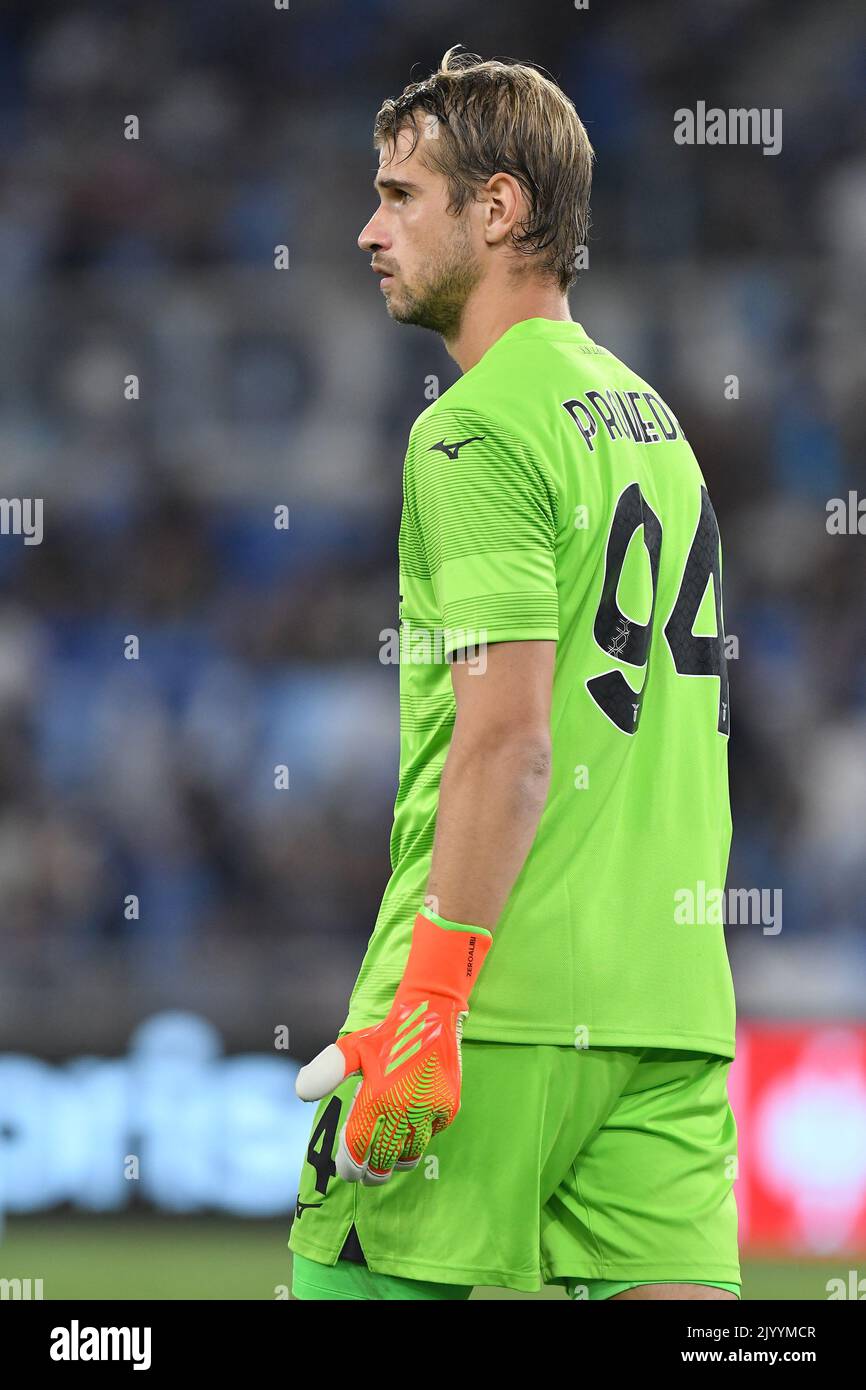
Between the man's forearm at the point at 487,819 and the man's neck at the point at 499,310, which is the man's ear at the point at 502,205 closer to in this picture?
the man's neck at the point at 499,310

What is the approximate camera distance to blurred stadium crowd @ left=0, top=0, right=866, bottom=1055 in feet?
18.6

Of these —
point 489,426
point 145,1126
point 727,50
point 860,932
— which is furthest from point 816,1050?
point 727,50

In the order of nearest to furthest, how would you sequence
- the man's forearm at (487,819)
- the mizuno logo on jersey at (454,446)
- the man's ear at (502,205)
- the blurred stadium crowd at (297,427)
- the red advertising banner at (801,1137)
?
the man's forearm at (487,819) → the mizuno logo on jersey at (454,446) → the man's ear at (502,205) → the red advertising banner at (801,1137) → the blurred stadium crowd at (297,427)

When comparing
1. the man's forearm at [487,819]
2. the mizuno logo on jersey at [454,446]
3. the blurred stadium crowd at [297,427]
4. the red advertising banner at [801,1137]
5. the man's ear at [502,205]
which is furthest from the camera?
the blurred stadium crowd at [297,427]

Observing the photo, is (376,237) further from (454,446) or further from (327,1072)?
(327,1072)

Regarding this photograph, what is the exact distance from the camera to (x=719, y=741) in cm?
182

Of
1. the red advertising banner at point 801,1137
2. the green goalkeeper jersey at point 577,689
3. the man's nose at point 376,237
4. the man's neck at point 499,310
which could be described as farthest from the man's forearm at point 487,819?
the red advertising banner at point 801,1137

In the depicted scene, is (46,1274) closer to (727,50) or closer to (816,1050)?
(816,1050)

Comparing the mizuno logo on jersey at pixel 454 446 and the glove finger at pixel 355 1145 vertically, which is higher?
the mizuno logo on jersey at pixel 454 446

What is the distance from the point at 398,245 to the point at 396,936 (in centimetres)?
73

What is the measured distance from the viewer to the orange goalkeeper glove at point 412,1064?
158 centimetres

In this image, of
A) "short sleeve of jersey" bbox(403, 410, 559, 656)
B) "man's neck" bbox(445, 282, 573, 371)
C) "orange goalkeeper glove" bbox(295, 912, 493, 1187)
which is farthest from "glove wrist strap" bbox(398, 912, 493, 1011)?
"man's neck" bbox(445, 282, 573, 371)

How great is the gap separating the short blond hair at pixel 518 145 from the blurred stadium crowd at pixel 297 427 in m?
3.58

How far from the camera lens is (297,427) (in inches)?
252
